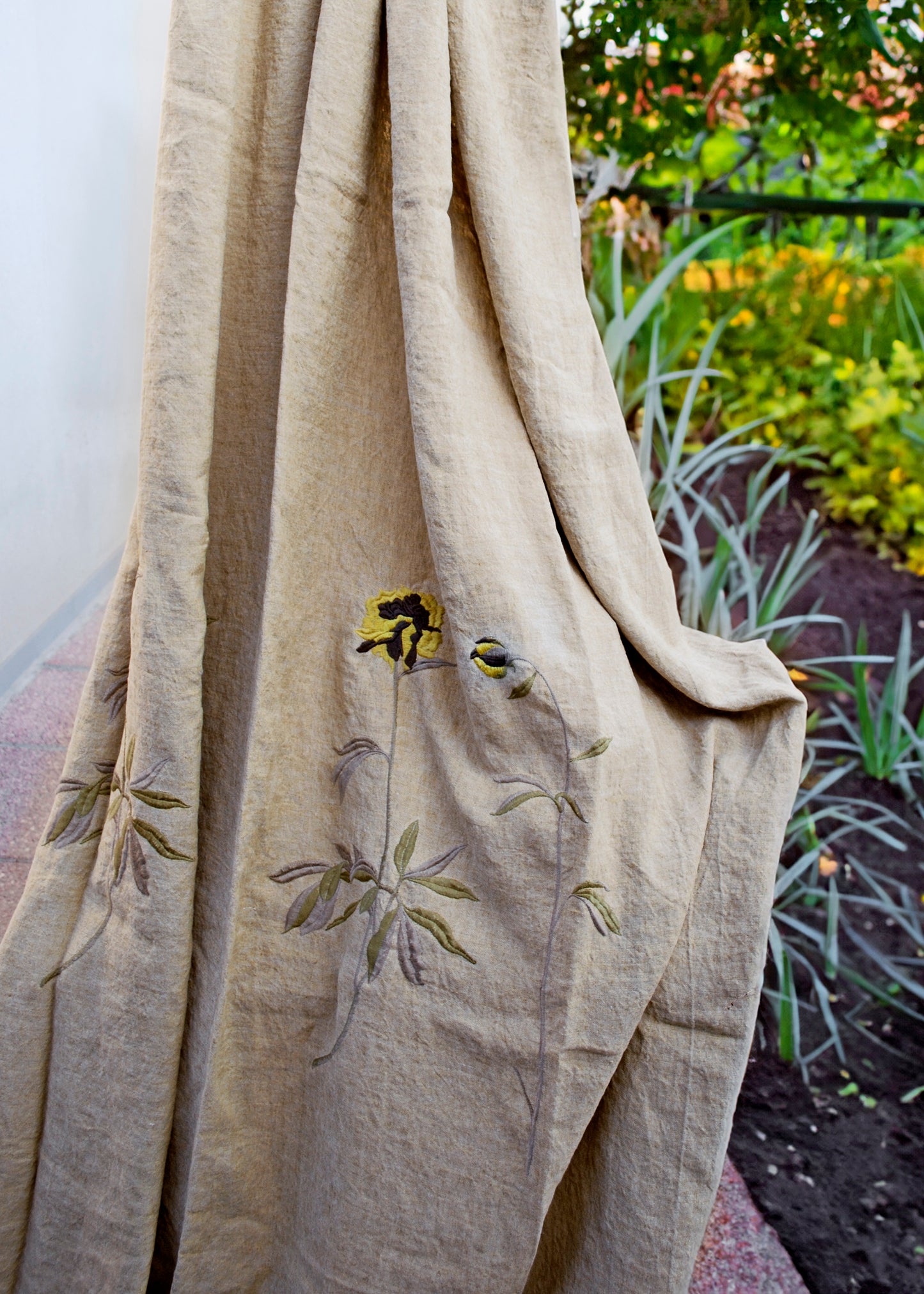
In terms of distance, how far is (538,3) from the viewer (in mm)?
691

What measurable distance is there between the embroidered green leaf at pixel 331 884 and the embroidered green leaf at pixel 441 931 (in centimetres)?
6

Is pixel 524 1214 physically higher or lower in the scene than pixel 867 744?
lower

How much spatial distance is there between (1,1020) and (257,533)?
15.3 inches

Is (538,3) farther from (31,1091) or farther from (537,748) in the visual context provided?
(31,1091)

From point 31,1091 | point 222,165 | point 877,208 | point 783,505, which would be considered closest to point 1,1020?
point 31,1091

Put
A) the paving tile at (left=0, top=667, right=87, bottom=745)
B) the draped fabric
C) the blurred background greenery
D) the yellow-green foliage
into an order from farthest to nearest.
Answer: the yellow-green foliage → the blurred background greenery → the paving tile at (left=0, top=667, right=87, bottom=745) → the draped fabric

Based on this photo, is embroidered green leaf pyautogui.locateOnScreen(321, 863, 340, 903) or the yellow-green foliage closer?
embroidered green leaf pyautogui.locateOnScreen(321, 863, 340, 903)

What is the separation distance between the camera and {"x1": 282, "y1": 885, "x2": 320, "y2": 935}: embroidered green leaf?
672 millimetres

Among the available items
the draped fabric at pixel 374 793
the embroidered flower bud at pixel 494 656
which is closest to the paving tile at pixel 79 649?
the draped fabric at pixel 374 793

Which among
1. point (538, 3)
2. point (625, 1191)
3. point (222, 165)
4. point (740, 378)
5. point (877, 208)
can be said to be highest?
point (877, 208)

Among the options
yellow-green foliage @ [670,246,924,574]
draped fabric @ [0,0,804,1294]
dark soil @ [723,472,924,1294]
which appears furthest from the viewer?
yellow-green foliage @ [670,246,924,574]

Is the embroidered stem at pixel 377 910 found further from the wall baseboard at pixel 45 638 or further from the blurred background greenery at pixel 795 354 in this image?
the blurred background greenery at pixel 795 354

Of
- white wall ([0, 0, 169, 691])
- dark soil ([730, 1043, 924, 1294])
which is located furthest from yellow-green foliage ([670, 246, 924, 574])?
white wall ([0, 0, 169, 691])

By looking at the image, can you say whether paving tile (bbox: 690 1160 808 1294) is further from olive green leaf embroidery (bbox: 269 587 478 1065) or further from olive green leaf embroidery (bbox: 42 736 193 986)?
olive green leaf embroidery (bbox: 42 736 193 986)
